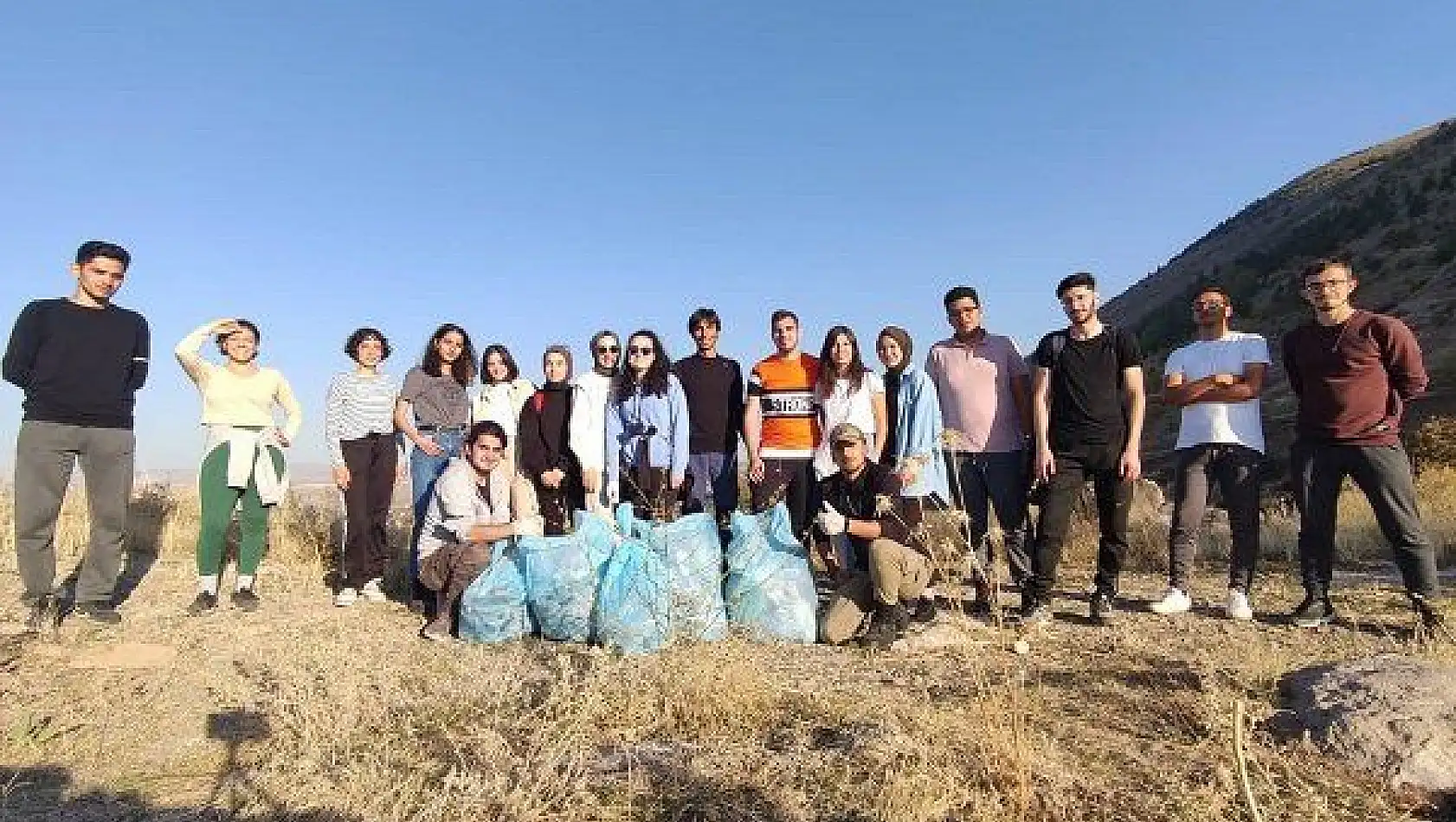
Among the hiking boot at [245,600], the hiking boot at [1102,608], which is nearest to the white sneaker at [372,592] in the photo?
the hiking boot at [245,600]

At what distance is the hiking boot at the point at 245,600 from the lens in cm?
552

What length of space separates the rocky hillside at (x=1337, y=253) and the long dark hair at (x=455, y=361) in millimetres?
13277

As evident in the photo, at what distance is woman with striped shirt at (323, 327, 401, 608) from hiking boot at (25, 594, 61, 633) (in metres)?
1.47

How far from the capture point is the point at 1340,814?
2.61 m

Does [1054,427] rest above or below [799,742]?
above

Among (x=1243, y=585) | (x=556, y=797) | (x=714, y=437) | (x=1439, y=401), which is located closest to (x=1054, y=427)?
(x=1243, y=585)

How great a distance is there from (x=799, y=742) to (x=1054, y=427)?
8.95ft

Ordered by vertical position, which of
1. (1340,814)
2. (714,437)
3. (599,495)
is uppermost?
(714,437)

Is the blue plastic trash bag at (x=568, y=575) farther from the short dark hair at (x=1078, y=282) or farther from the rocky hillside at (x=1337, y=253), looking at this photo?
the rocky hillside at (x=1337, y=253)

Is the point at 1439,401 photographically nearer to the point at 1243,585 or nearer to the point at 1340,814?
the point at 1243,585

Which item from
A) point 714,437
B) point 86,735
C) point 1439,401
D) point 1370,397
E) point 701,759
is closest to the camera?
point 701,759

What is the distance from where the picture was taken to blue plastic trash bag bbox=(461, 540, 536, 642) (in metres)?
4.72

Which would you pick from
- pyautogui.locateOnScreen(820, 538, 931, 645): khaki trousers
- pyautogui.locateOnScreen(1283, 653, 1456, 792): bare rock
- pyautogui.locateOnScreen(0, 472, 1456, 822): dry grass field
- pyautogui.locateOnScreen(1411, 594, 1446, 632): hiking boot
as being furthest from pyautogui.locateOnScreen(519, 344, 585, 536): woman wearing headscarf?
pyautogui.locateOnScreen(1411, 594, 1446, 632): hiking boot

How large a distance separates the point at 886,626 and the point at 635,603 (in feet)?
4.24
